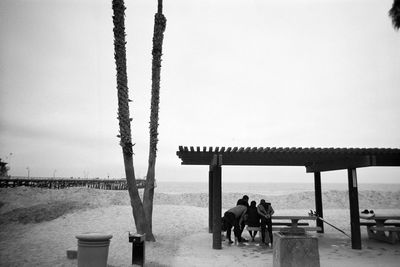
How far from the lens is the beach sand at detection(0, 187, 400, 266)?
7941 mm

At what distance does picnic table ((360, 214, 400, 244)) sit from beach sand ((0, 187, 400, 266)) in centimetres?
24

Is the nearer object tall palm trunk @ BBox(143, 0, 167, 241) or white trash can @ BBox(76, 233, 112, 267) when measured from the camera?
white trash can @ BBox(76, 233, 112, 267)

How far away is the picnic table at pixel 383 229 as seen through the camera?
33.7 feet

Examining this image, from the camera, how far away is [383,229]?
34.0 feet

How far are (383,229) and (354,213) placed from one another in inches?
62.8

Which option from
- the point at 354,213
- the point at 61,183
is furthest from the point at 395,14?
the point at 61,183

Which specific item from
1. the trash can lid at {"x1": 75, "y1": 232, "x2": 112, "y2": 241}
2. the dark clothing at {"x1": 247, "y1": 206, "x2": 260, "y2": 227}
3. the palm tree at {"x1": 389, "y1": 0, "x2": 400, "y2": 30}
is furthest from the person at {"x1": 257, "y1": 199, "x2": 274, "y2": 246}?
the palm tree at {"x1": 389, "y1": 0, "x2": 400, "y2": 30}

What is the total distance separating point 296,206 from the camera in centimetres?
2731

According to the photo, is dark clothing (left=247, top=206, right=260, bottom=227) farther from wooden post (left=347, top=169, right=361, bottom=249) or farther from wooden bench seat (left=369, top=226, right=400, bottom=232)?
wooden bench seat (left=369, top=226, right=400, bottom=232)

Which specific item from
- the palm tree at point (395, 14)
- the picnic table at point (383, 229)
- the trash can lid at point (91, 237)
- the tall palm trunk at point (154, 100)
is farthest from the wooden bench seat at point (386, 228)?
the trash can lid at point (91, 237)

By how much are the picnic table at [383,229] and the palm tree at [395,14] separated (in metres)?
6.39

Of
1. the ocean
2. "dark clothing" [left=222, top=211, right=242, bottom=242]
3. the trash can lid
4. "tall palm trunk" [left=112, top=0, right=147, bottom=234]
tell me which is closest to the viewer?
the trash can lid

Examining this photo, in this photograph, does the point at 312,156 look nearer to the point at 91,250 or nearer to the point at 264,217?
the point at 264,217

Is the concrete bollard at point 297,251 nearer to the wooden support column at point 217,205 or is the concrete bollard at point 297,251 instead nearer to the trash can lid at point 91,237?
the wooden support column at point 217,205
